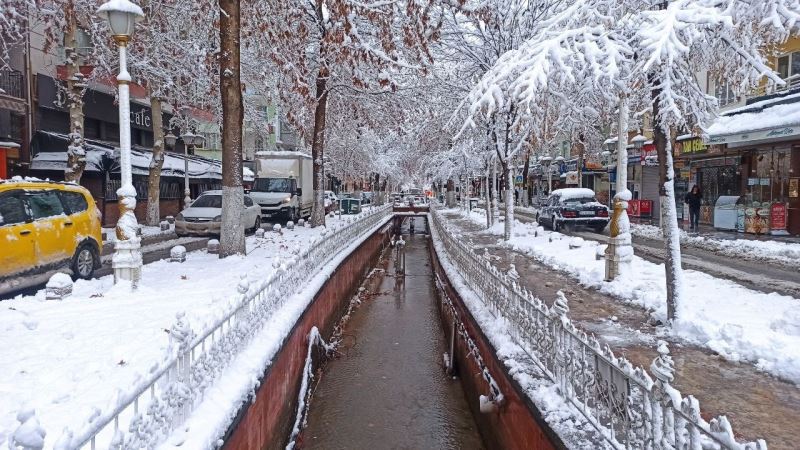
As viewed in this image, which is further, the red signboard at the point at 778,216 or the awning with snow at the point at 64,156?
the awning with snow at the point at 64,156

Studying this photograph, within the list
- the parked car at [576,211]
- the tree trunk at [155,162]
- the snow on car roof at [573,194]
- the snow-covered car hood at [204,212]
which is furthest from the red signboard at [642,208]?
the tree trunk at [155,162]

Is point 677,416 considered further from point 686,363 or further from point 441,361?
point 441,361

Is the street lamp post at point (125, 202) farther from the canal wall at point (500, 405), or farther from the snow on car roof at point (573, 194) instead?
the snow on car roof at point (573, 194)

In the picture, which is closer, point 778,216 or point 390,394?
point 390,394

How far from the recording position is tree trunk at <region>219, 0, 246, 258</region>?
11070 mm

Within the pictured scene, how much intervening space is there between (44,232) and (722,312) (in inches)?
409

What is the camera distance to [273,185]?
26703mm

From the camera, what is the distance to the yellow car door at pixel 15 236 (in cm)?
791

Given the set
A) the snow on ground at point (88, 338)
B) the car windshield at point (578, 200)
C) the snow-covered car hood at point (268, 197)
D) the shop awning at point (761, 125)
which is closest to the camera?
the snow on ground at point (88, 338)

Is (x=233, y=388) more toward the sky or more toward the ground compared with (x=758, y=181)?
more toward the ground

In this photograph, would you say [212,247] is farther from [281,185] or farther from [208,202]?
[281,185]

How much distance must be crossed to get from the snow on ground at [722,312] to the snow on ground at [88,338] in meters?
5.61

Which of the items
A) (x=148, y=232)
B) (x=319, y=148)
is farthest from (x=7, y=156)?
(x=319, y=148)

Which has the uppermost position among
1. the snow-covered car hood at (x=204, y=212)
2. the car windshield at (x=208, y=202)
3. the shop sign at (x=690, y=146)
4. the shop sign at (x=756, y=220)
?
the shop sign at (x=690, y=146)
